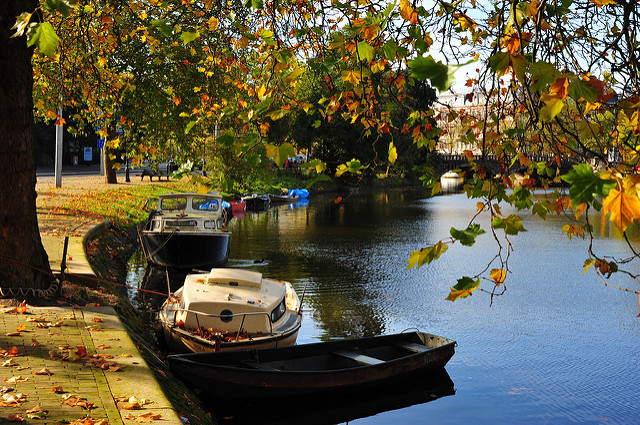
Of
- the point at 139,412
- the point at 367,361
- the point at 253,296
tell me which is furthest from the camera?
the point at 253,296

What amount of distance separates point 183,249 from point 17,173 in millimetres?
13613

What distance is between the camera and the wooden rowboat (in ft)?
37.4

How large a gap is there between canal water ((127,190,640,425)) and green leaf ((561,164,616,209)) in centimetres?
982

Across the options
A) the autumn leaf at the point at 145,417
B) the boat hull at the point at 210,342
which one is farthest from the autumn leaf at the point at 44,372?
the boat hull at the point at 210,342

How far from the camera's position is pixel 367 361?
42.3 ft

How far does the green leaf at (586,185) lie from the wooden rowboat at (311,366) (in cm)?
917

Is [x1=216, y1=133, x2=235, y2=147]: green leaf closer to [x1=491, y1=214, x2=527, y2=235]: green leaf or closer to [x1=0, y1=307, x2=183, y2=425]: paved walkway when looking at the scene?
[x1=491, y1=214, x2=527, y2=235]: green leaf

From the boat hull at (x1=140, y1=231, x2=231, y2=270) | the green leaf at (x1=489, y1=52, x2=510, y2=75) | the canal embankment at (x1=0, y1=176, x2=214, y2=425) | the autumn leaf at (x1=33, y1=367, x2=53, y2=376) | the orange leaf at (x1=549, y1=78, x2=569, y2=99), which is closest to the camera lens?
the orange leaf at (x1=549, y1=78, x2=569, y2=99)

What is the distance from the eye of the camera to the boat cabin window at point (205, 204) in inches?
1046

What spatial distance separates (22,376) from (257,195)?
147 feet

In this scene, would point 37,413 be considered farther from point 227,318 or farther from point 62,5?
point 227,318

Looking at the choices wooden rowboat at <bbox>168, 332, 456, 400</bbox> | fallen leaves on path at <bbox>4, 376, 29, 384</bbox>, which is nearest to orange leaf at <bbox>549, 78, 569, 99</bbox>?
fallen leaves on path at <bbox>4, 376, 29, 384</bbox>

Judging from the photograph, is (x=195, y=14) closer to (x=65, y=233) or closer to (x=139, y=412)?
(x=139, y=412)

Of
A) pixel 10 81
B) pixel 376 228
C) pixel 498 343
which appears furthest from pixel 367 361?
pixel 376 228
